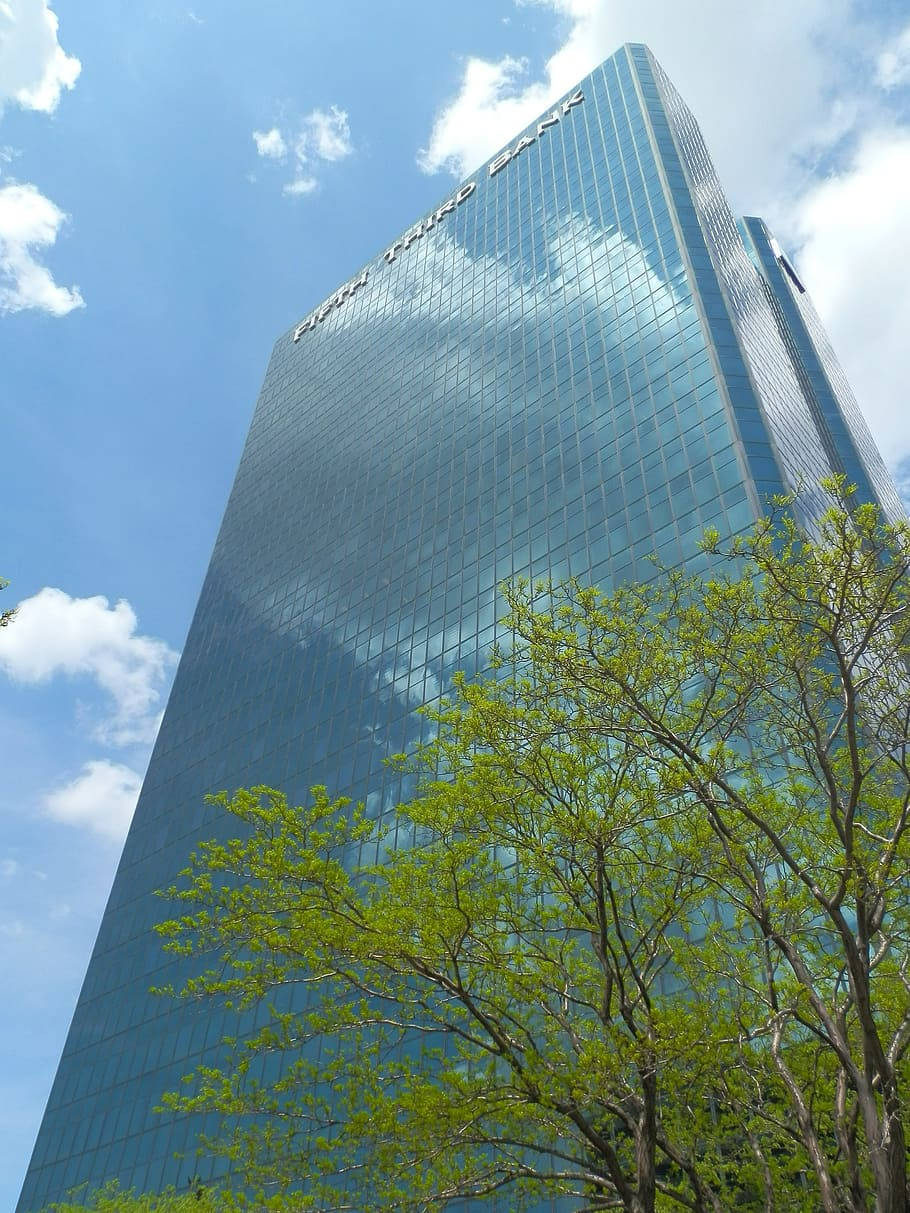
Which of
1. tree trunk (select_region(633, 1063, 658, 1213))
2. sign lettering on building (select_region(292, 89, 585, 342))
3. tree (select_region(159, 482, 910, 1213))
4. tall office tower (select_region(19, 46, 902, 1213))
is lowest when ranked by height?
tree trunk (select_region(633, 1063, 658, 1213))

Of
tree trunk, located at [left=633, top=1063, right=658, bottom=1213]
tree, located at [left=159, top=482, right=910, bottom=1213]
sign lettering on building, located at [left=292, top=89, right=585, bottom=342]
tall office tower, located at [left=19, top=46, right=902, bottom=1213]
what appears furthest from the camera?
sign lettering on building, located at [left=292, top=89, right=585, bottom=342]

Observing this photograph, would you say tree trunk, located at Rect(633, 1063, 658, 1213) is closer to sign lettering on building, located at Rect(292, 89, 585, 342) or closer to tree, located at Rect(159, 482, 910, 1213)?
tree, located at Rect(159, 482, 910, 1213)

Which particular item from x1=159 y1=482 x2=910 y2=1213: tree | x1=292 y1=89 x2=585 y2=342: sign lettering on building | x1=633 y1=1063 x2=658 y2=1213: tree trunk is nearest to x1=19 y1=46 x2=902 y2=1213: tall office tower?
x1=292 y1=89 x2=585 y2=342: sign lettering on building

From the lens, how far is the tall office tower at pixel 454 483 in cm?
4434

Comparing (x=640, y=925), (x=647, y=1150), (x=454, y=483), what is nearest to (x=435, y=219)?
(x=454, y=483)

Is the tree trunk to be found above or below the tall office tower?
below

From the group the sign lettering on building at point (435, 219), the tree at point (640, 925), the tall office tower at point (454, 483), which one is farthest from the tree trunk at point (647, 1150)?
the sign lettering on building at point (435, 219)

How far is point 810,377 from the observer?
109375 mm

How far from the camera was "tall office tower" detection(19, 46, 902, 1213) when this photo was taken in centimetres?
4434

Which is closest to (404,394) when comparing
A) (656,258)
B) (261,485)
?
(261,485)

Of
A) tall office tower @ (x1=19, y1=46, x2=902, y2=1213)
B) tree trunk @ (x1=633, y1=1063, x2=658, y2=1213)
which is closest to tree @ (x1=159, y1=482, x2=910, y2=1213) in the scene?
tree trunk @ (x1=633, y1=1063, x2=658, y2=1213)

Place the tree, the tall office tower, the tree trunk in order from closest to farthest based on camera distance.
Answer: the tree trunk < the tree < the tall office tower

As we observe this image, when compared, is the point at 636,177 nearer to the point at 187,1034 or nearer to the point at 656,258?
the point at 656,258

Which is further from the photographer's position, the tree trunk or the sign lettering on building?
the sign lettering on building
